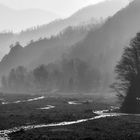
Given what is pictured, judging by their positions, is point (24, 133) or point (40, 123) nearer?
point (24, 133)

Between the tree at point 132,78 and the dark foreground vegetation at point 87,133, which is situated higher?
the tree at point 132,78

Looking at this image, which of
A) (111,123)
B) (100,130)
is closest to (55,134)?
(100,130)

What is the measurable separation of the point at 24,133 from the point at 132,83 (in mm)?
43947

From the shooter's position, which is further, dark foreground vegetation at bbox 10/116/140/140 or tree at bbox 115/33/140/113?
tree at bbox 115/33/140/113

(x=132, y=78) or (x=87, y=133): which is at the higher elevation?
(x=132, y=78)

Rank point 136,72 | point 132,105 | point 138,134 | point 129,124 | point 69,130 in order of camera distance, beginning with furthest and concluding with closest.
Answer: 1. point 136,72
2. point 132,105
3. point 129,124
4. point 69,130
5. point 138,134

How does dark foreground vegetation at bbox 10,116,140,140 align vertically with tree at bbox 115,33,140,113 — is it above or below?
below

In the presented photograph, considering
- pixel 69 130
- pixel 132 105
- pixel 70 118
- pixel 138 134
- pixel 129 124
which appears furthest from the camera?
pixel 132 105

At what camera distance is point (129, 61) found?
9475 centimetres

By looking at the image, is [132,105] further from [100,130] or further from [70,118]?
[100,130]

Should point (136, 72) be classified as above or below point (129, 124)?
above

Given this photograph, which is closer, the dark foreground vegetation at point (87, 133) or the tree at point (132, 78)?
the dark foreground vegetation at point (87, 133)

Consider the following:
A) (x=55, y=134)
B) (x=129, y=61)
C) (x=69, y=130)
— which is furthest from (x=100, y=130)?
(x=129, y=61)

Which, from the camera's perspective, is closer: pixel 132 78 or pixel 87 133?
pixel 87 133
